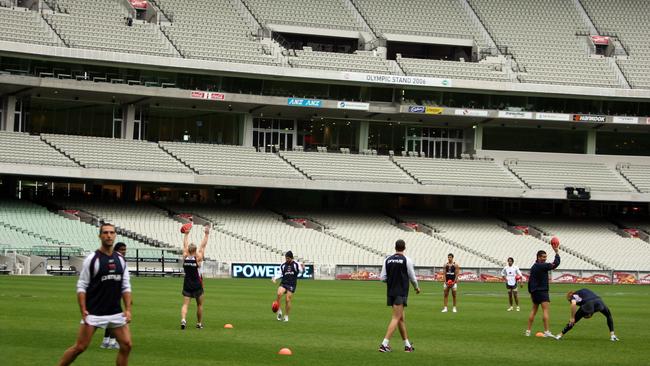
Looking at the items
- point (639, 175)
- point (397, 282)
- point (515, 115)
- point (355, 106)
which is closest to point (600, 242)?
point (639, 175)

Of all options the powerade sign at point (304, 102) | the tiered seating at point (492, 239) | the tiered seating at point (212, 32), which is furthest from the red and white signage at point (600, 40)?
the tiered seating at point (212, 32)

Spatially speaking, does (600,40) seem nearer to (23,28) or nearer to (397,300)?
(23,28)

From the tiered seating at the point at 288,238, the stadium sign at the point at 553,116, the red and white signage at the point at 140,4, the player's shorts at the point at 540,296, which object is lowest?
the tiered seating at the point at 288,238

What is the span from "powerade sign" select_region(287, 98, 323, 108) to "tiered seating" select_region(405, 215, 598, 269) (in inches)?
443

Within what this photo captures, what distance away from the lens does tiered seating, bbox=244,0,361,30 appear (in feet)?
254

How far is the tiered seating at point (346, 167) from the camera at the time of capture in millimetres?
73438

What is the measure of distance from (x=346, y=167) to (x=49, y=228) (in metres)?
22.5

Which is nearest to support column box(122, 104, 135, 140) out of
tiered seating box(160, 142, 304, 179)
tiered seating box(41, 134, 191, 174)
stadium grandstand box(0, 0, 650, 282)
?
stadium grandstand box(0, 0, 650, 282)

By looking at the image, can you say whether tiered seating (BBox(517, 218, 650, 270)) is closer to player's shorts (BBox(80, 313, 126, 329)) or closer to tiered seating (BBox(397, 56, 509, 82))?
tiered seating (BBox(397, 56, 509, 82))

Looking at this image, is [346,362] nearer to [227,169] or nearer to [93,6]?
[227,169]

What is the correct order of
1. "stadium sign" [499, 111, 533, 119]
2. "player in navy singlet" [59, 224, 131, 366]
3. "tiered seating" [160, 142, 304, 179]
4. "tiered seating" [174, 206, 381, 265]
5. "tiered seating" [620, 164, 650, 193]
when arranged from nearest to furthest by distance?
"player in navy singlet" [59, 224, 131, 366] → "tiered seating" [174, 206, 381, 265] → "tiered seating" [160, 142, 304, 179] → "stadium sign" [499, 111, 533, 119] → "tiered seating" [620, 164, 650, 193]

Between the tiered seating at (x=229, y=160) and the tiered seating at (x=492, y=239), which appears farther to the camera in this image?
the tiered seating at (x=229, y=160)

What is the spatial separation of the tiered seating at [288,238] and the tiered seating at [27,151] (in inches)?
374

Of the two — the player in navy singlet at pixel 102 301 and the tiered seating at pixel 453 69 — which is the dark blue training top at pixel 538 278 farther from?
the tiered seating at pixel 453 69
